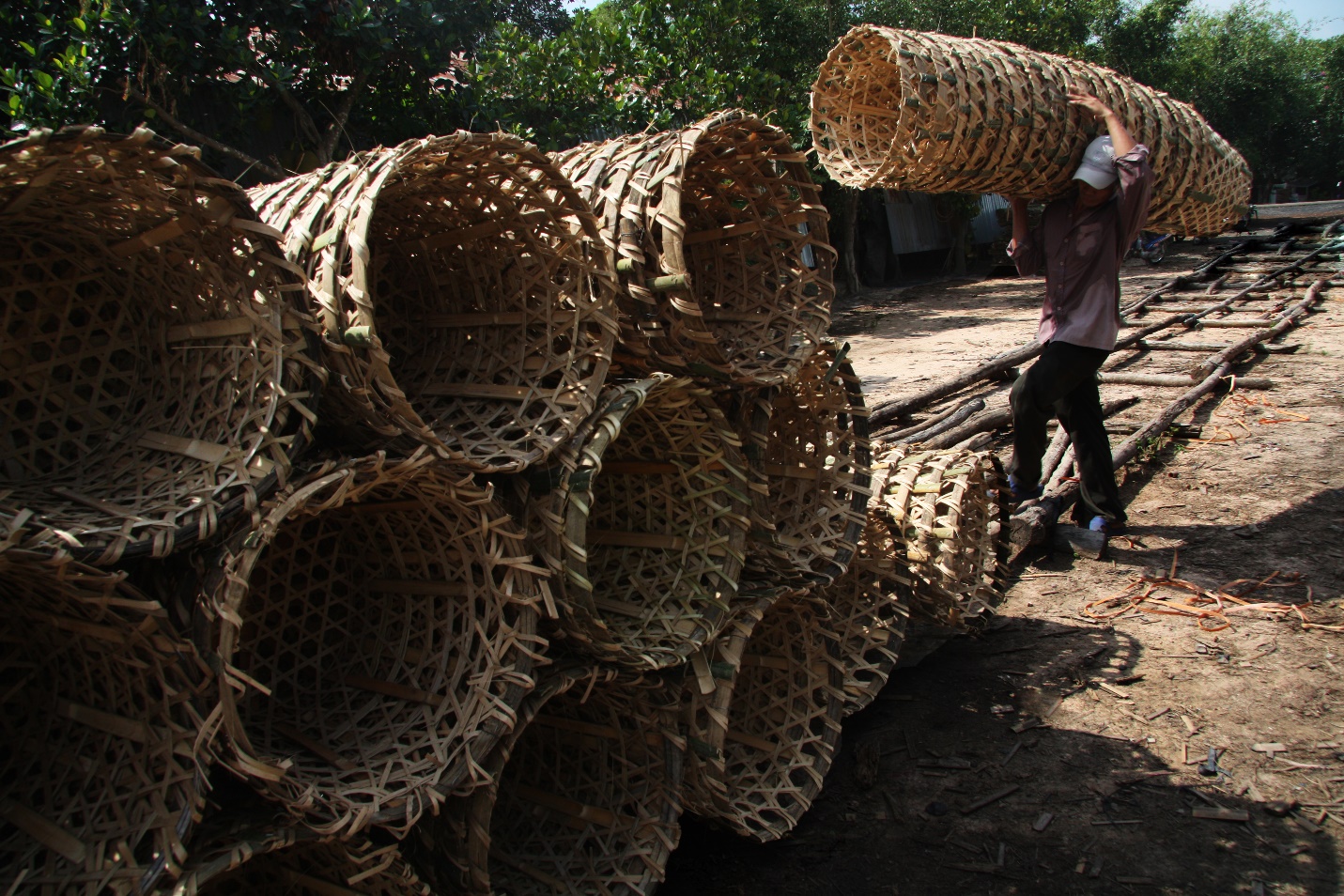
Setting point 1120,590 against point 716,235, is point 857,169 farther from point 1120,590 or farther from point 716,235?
point 1120,590

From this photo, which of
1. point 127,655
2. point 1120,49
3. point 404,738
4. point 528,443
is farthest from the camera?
point 1120,49

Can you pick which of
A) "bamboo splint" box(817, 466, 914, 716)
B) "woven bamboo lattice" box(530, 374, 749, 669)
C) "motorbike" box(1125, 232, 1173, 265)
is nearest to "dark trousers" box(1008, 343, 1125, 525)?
"bamboo splint" box(817, 466, 914, 716)

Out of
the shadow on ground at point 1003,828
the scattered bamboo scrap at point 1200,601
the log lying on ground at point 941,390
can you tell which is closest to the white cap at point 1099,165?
the log lying on ground at point 941,390

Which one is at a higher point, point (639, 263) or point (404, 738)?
point (639, 263)

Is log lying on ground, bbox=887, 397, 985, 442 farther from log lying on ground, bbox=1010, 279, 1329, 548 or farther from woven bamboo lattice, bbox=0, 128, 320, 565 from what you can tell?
woven bamboo lattice, bbox=0, 128, 320, 565

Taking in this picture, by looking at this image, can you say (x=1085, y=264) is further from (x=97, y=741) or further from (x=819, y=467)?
(x=97, y=741)

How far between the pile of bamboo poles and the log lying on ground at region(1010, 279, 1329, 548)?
1.40 m

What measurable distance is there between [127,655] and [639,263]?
131 cm

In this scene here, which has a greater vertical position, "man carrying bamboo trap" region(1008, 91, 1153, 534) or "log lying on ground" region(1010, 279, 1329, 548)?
"man carrying bamboo trap" region(1008, 91, 1153, 534)

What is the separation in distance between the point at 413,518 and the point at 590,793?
0.84 meters

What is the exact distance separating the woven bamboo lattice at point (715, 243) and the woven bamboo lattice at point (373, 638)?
672 millimetres

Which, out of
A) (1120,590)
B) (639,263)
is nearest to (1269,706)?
(1120,590)

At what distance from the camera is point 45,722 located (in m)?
1.52

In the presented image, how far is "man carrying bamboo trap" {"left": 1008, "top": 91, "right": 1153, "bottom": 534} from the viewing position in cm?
346
